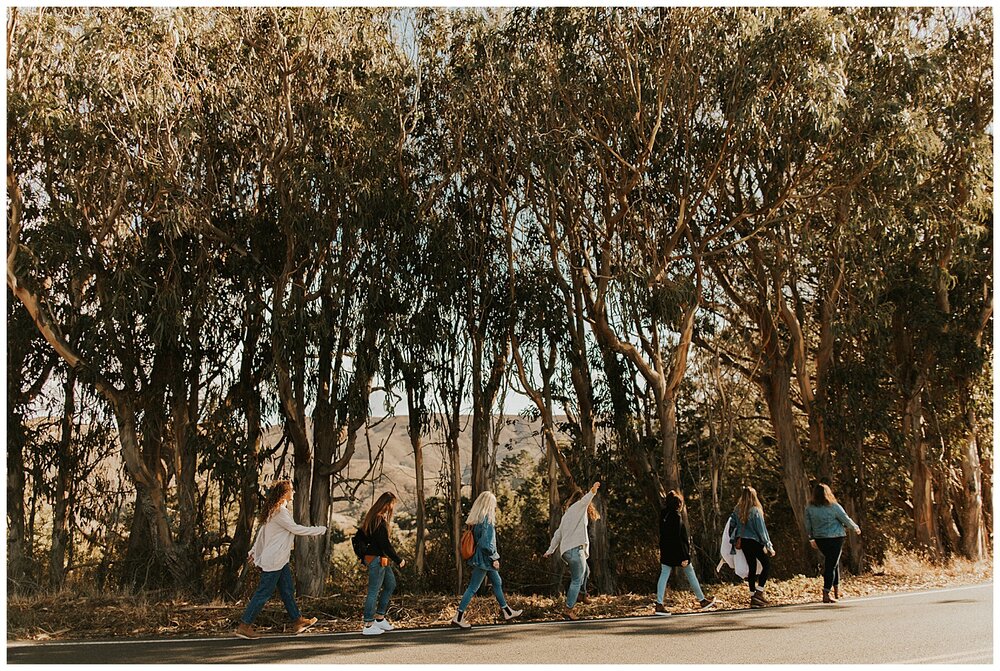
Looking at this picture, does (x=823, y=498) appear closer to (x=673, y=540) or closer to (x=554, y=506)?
(x=673, y=540)

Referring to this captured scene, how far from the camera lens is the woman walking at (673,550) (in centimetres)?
1085

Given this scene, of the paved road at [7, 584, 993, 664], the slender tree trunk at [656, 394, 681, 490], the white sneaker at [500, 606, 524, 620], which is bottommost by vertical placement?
the paved road at [7, 584, 993, 664]

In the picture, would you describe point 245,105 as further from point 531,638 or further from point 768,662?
point 768,662

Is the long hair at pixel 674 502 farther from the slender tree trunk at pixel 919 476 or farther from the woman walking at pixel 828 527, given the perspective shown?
the slender tree trunk at pixel 919 476

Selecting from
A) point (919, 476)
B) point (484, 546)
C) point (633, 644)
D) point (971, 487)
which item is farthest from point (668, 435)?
point (971, 487)

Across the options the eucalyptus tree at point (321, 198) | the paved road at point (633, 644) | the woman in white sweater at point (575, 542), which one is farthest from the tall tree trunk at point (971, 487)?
the eucalyptus tree at point (321, 198)

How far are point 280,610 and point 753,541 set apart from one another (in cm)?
609

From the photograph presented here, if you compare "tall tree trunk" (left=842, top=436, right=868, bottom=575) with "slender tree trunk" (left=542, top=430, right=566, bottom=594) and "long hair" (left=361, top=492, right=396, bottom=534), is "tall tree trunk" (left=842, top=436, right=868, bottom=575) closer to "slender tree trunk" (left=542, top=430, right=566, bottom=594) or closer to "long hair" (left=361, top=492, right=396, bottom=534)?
"slender tree trunk" (left=542, top=430, right=566, bottom=594)

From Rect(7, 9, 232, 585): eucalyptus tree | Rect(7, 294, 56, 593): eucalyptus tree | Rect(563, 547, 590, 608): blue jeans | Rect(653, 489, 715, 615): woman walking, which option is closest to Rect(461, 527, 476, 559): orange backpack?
Rect(563, 547, 590, 608): blue jeans

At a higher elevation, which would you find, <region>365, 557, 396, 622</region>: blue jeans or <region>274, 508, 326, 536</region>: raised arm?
<region>274, 508, 326, 536</region>: raised arm

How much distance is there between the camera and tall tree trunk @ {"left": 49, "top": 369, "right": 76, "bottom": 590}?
1566 cm

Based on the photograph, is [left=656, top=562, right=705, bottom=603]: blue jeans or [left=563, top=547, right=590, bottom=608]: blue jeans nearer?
[left=563, top=547, right=590, bottom=608]: blue jeans

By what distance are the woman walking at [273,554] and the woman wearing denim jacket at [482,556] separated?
6.00 ft

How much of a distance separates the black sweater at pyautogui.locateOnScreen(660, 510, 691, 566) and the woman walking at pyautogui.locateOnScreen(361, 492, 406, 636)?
343cm
